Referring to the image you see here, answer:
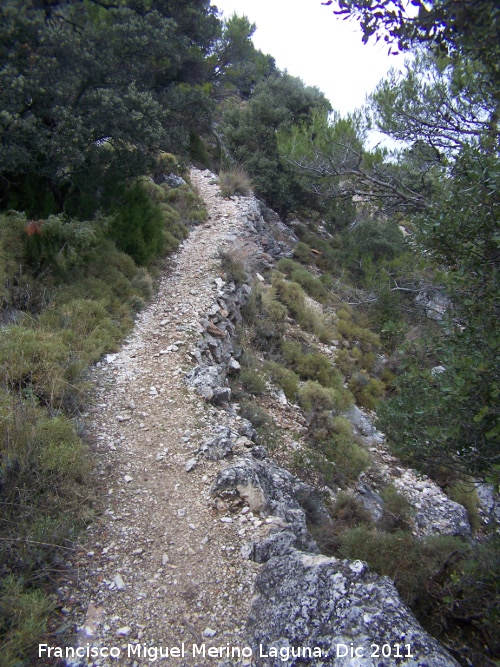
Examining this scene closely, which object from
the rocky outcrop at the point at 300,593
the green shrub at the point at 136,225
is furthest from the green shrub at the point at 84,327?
the green shrub at the point at 136,225

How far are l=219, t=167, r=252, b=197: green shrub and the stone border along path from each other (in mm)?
9417

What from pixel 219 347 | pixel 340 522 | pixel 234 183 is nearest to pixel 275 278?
pixel 219 347

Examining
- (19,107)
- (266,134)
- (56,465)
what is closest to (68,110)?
(19,107)

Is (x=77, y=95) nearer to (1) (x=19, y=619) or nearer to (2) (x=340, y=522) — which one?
(1) (x=19, y=619)

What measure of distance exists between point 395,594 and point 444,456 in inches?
46.4

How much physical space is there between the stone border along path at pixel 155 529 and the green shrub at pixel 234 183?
9.42 m

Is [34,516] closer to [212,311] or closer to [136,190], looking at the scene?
[212,311]

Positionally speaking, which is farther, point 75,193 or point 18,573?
point 75,193

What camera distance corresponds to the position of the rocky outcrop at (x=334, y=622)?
2613 mm

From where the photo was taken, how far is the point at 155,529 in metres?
3.85

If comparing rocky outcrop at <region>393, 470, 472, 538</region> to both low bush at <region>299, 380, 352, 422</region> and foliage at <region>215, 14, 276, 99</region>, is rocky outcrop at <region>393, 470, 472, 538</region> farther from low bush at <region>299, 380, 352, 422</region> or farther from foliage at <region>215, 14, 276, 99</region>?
foliage at <region>215, 14, 276, 99</region>

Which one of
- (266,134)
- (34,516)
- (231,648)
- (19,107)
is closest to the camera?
(231,648)

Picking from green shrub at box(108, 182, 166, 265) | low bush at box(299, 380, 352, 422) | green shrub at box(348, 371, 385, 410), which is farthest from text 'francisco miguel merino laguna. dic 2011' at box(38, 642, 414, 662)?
green shrub at box(348, 371, 385, 410)

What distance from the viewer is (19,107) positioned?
6.60 metres
